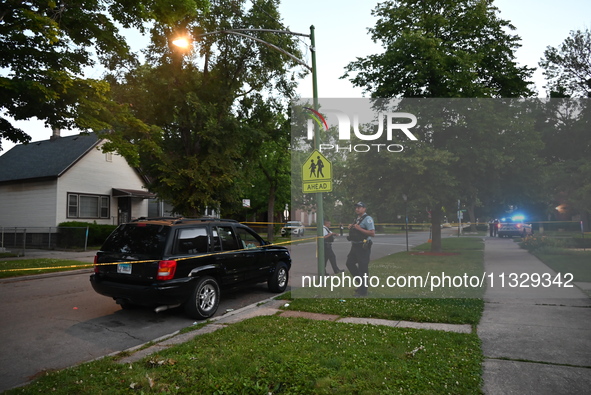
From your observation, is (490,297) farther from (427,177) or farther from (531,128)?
(531,128)

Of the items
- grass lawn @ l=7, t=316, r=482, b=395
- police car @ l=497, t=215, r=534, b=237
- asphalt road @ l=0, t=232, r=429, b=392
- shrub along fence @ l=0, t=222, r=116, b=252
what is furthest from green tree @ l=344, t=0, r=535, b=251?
shrub along fence @ l=0, t=222, r=116, b=252

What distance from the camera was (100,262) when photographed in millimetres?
7859

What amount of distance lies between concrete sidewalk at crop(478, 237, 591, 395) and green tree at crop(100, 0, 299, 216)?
15.8 meters

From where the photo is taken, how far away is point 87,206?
1097 inches

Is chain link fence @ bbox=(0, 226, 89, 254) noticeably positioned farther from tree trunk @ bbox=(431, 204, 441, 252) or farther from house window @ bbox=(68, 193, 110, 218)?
tree trunk @ bbox=(431, 204, 441, 252)

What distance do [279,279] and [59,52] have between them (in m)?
11.0

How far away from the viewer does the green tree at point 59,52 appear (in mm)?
12750

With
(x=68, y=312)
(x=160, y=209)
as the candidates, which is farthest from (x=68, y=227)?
(x=68, y=312)

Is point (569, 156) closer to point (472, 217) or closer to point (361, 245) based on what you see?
point (472, 217)

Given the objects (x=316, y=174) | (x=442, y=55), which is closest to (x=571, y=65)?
(x=442, y=55)

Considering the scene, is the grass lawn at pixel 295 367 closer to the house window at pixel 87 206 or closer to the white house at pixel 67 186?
the white house at pixel 67 186

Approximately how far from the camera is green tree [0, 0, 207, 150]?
502 inches

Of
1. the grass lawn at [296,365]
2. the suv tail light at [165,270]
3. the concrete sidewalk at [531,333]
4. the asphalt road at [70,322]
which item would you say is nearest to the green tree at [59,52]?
the asphalt road at [70,322]

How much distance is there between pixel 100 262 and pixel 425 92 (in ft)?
39.9
